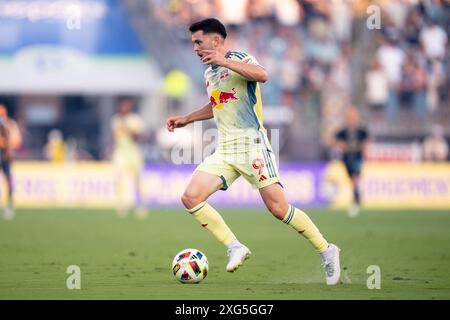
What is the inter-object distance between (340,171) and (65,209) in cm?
738

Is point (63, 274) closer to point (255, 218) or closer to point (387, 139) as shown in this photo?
point (255, 218)

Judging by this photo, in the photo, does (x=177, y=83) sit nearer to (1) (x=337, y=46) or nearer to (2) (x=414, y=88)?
(1) (x=337, y=46)

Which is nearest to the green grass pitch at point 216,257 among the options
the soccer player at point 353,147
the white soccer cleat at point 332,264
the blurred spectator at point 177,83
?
the white soccer cleat at point 332,264

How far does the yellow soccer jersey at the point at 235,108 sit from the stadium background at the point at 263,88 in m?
12.1

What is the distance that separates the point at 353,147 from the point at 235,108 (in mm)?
14554

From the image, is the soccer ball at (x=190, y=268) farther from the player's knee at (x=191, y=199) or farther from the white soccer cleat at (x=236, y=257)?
the player's knee at (x=191, y=199)

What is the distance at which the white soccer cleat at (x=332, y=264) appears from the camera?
10758 mm

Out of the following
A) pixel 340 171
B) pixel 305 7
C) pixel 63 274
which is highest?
pixel 305 7

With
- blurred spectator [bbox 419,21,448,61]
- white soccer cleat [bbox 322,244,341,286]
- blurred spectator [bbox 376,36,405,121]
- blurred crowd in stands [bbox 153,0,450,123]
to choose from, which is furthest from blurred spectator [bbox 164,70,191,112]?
white soccer cleat [bbox 322,244,341,286]

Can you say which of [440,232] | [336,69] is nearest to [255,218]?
[440,232]

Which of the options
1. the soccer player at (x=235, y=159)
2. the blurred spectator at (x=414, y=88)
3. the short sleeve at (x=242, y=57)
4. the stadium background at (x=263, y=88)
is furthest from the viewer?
the blurred spectator at (x=414, y=88)

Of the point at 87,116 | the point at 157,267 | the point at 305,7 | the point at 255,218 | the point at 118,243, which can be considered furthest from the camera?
the point at 87,116

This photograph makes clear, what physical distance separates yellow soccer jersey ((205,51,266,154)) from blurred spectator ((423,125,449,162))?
20.2 metres

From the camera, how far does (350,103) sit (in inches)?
1243
